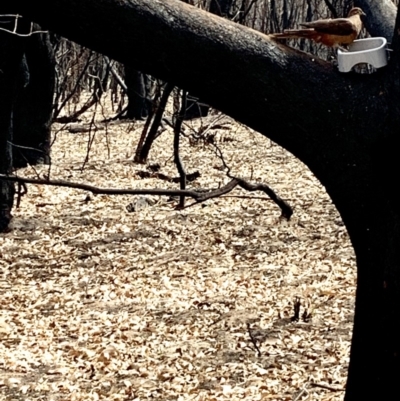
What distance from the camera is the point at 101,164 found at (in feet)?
35.8

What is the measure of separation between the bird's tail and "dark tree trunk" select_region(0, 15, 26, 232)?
10.6ft

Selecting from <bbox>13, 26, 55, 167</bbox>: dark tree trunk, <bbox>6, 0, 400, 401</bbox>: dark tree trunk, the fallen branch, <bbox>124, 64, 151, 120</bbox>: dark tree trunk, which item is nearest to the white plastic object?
<bbox>6, 0, 400, 401</bbox>: dark tree trunk

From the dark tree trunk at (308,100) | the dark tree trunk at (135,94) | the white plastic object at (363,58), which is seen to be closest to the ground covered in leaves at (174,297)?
the dark tree trunk at (308,100)

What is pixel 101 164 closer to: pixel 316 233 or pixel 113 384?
pixel 316 233

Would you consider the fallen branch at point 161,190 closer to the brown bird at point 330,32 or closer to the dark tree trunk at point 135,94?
the brown bird at point 330,32

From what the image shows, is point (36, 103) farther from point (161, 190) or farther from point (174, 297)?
point (161, 190)

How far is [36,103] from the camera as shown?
33.0ft

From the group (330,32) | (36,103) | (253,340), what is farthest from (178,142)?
(330,32)

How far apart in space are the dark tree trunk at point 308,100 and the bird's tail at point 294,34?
4 centimetres

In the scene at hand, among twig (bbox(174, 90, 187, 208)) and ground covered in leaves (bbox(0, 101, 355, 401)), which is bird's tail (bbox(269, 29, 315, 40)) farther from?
twig (bbox(174, 90, 187, 208))

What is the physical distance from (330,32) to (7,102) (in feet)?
12.6

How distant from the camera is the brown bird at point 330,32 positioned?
256 cm

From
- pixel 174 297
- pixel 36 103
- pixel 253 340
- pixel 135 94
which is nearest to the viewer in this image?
pixel 253 340

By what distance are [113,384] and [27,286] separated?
2057mm
